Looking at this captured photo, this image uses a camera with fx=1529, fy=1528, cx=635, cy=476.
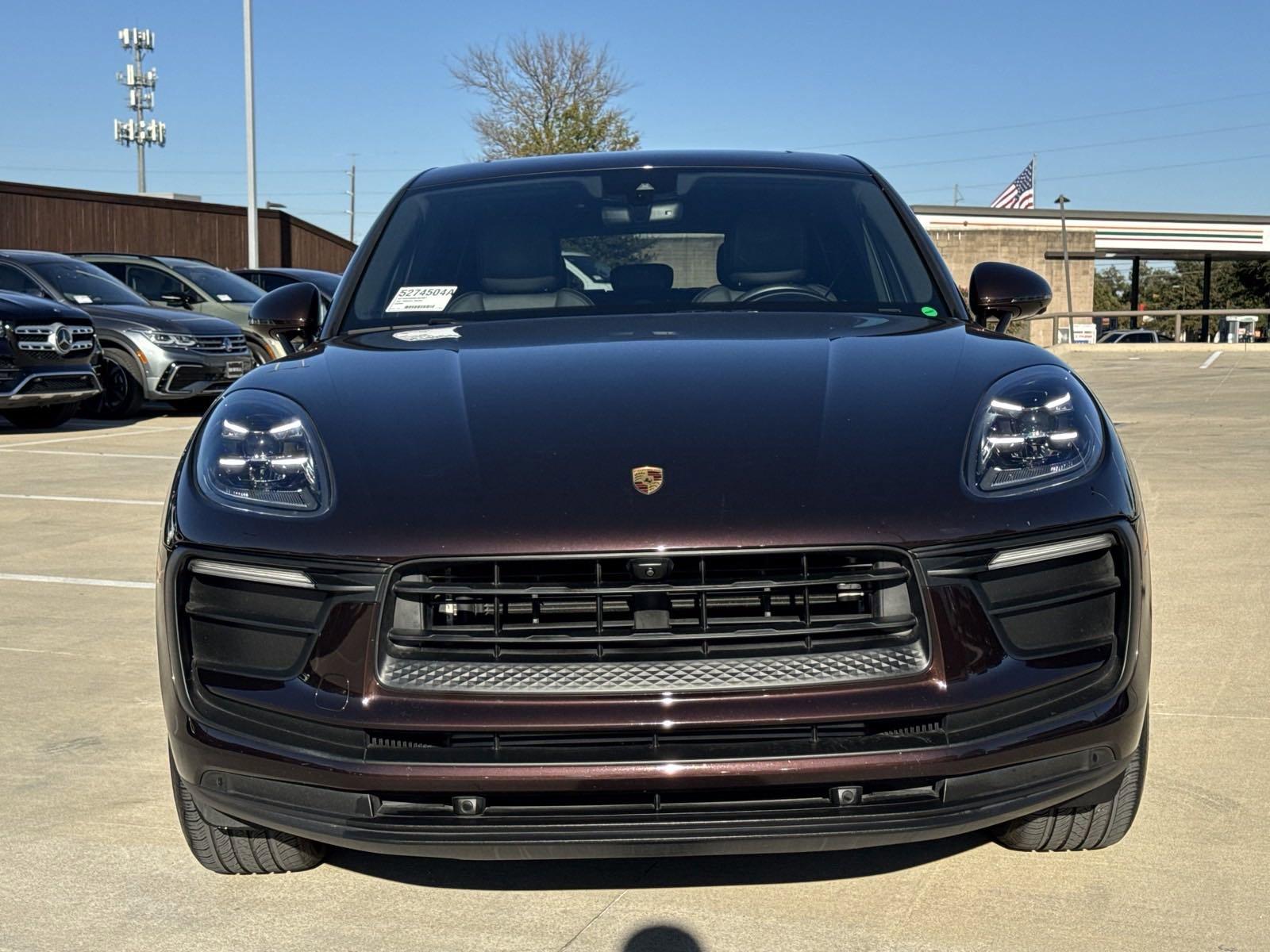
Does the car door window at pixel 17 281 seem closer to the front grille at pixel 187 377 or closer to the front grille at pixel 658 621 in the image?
the front grille at pixel 187 377

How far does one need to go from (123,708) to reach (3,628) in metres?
1.34

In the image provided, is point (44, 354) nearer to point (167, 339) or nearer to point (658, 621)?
point (167, 339)

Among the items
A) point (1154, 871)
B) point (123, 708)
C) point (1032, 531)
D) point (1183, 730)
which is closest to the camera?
point (1032, 531)

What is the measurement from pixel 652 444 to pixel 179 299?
50.4ft

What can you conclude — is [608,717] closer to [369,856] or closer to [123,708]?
[369,856]

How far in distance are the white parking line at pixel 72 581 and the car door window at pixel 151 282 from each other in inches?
452

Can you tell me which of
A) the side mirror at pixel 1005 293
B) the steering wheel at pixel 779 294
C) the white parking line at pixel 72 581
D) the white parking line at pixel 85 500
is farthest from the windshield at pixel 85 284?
the side mirror at pixel 1005 293

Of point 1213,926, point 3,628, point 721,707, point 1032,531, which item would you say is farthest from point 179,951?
point 3,628

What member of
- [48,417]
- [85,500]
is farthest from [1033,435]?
[48,417]

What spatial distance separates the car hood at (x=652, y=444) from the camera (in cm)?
254

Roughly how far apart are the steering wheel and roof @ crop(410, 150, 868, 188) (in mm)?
614

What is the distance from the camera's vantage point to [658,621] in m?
2.49

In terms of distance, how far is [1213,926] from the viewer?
2.75 metres

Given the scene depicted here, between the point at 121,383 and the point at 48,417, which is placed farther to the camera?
the point at 121,383
